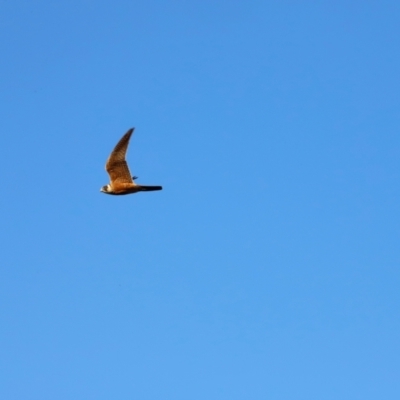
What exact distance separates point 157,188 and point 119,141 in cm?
230

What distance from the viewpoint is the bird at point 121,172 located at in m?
43.3

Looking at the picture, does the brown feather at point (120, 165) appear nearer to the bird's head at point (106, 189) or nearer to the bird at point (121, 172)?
the bird at point (121, 172)

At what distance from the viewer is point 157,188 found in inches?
1695

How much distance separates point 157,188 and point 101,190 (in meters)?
2.87

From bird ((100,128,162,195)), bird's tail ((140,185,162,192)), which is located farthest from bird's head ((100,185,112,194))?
bird's tail ((140,185,162,192))

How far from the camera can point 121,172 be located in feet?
143

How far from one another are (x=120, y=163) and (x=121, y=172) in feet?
1.20

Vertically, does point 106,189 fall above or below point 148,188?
above

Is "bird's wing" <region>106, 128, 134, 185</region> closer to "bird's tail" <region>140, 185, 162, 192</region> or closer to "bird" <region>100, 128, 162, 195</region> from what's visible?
"bird" <region>100, 128, 162, 195</region>

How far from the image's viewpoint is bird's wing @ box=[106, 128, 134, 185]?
43250 millimetres

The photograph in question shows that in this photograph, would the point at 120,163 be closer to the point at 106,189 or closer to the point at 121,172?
the point at 121,172

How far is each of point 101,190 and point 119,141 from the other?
2657 millimetres

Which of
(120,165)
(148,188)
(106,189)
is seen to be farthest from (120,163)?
(106,189)

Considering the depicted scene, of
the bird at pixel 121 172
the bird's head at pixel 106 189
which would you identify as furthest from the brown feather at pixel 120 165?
the bird's head at pixel 106 189
